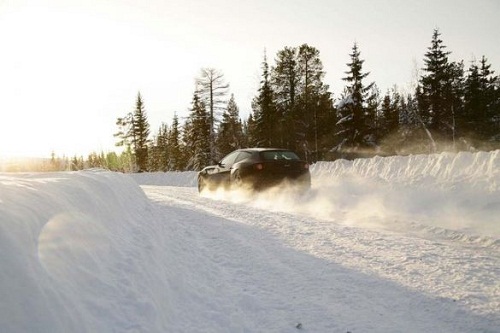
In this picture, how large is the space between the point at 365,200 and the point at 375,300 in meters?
6.07

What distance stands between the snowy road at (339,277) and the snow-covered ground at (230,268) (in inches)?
0.6

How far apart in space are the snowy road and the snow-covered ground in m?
0.02

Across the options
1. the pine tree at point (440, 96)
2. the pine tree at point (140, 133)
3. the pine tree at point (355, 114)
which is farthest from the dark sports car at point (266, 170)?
the pine tree at point (140, 133)

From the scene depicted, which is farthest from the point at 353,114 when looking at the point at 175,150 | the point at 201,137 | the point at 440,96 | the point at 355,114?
the point at 175,150

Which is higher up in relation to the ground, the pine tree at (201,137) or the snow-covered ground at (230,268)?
the pine tree at (201,137)

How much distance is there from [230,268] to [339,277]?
4.26ft

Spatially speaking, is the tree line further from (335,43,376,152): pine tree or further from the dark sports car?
the dark sports car

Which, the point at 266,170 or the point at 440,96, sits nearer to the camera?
the point at 266,170

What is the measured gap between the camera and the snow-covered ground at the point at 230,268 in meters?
2.11

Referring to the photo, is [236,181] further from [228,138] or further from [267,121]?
[228,138]

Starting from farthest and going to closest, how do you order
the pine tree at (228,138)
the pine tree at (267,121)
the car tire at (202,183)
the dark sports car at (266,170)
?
the pine tree at (228,138) < the pine tree at (267,121) < the car tire at (202,183) < the dark sports car at (266,170)

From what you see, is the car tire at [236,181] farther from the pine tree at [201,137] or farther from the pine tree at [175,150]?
the pine tree at [175,150]

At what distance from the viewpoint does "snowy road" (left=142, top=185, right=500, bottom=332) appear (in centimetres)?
300

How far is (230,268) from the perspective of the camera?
431 cm
